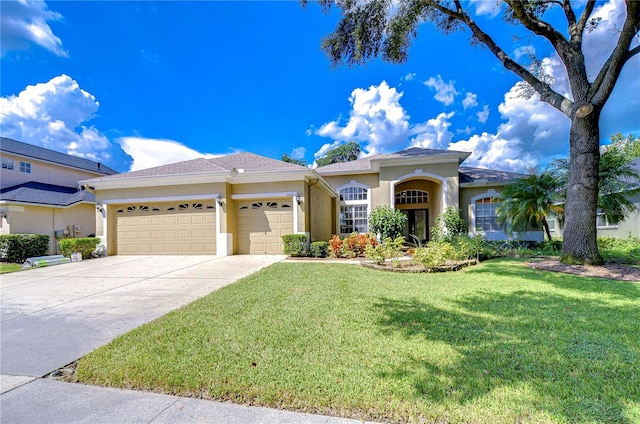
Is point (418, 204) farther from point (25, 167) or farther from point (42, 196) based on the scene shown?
point (25, 167)

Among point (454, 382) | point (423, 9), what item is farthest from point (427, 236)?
point (454, 382)

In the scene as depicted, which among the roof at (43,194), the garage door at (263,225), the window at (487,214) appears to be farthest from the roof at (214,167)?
the window at (487,214)

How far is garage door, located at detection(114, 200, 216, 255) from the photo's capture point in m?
11.7

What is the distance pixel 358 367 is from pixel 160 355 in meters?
2.13

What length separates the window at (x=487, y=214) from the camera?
47.2 feet

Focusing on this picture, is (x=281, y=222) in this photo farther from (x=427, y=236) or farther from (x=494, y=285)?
(x=427, y=236)

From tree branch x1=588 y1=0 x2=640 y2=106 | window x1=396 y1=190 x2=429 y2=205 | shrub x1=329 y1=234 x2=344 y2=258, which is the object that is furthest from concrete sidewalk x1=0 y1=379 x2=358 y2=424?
window x1=396 y1=190 x2=429 y2=205

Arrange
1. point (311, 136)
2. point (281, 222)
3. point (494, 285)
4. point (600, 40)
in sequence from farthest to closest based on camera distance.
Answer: point (311, 136)
point (281, 222)
point (600, 40)
point (494, 285)

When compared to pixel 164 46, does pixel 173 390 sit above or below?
below

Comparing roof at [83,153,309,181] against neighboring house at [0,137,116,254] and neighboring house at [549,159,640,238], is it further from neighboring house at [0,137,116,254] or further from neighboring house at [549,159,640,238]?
neighboring house at [549,159,640,238]

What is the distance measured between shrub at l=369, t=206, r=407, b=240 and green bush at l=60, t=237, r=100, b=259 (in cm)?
1228

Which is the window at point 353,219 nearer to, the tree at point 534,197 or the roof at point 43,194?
the tree at point 534,197

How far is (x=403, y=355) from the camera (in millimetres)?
2914

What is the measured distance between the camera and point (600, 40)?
388 inches
